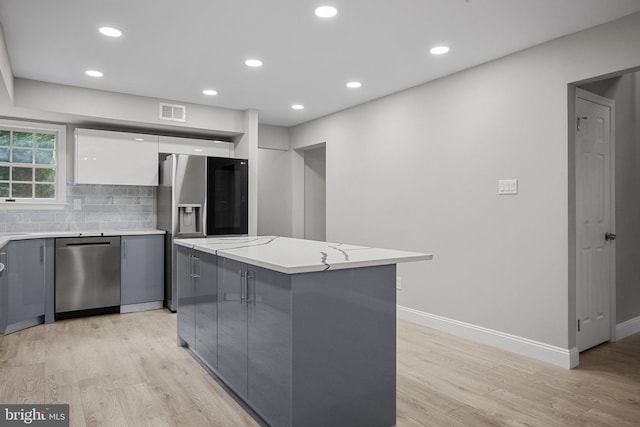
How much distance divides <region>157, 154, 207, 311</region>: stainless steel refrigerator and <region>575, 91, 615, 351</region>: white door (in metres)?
3.73

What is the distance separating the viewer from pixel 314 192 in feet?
21.2

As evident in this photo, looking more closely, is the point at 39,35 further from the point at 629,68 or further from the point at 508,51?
the point at 629,68

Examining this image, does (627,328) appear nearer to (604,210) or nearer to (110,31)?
(604,210)

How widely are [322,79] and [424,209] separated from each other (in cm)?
163

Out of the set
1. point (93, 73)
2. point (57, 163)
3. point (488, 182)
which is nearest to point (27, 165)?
point (57, 163)

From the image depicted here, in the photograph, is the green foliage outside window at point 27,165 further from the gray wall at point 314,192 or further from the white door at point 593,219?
the white door at point 593,219

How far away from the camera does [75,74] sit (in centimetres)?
389

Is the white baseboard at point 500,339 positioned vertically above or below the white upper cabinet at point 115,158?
below

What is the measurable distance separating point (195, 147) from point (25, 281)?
7.58ft

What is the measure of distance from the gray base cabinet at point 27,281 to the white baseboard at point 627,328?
5.39 meters

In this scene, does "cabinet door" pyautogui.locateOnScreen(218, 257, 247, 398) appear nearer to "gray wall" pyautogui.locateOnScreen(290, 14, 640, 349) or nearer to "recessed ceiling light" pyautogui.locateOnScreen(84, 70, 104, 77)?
"gray wall" pyautogui.locateOnScreen(290, 14, 640, 349)

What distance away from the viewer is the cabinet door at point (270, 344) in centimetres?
187

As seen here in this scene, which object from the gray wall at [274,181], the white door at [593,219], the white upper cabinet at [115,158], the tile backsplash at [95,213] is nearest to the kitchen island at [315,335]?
the white door at [593,219]

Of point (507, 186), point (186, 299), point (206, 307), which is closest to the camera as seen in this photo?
point (206, 307)
